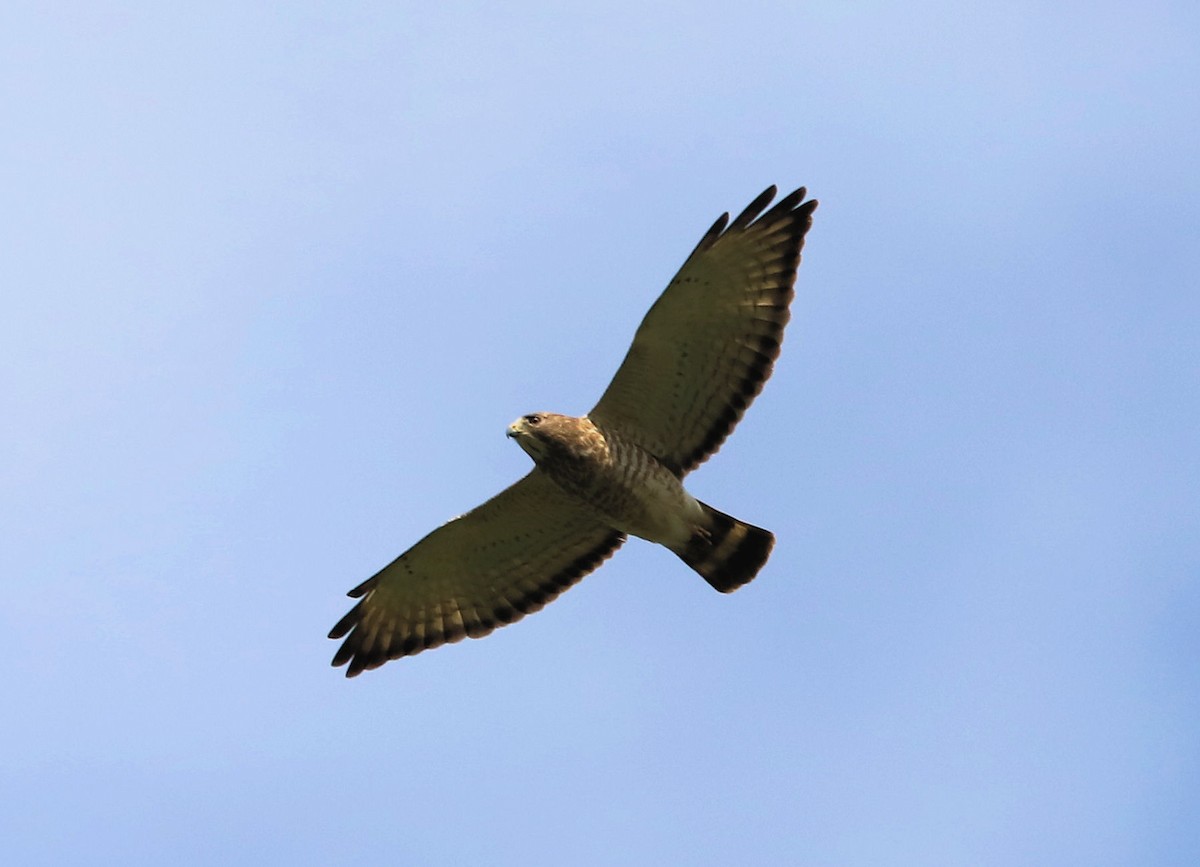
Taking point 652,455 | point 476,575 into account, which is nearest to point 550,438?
point 652,455

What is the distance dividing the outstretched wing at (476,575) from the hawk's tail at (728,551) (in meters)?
0.80

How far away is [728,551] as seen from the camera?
14531 mm

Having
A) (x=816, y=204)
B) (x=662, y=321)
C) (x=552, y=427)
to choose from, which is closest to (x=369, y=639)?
(x=552, y=427)

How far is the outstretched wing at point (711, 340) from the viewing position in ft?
45.1

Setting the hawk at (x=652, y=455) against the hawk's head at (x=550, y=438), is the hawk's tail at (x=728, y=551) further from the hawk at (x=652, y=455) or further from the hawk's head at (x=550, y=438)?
the hawk's head at (x=550, y=438)

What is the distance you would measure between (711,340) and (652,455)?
1.07m

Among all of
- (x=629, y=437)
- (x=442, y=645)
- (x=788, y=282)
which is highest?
(x=788, y=282)

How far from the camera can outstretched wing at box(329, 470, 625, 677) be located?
14594 millimetres

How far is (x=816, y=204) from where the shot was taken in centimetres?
1393

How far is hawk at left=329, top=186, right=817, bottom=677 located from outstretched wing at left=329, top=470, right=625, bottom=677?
0.04 feet

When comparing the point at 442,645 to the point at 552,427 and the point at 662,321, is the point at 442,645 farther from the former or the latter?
the point at 662,321

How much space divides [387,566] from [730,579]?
2863 millimetres

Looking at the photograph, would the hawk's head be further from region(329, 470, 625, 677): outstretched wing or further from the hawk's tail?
the hawk's tail

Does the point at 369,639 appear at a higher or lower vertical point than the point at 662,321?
lower
